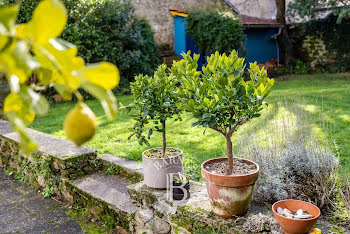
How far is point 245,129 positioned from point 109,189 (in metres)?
1.61

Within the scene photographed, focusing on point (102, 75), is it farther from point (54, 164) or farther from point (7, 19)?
point (54, 164)

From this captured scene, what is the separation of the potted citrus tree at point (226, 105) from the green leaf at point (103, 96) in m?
2.12

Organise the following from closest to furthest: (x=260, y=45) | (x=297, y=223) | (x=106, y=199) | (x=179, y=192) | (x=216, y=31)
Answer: (x=297, y=223)
(x=179, y=192)
(x=106, y=199)
(x=216, y=31)
(x=260, y=45)

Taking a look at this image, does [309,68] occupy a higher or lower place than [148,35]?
lower

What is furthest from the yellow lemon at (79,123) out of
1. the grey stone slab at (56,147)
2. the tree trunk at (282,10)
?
the tree trunk at (282,10)

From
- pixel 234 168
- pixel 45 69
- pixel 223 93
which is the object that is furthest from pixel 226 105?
pixel 45 69

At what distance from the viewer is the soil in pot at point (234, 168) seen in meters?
2.69

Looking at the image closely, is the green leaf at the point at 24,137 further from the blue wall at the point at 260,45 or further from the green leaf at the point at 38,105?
the blue wall at the point at 260,45

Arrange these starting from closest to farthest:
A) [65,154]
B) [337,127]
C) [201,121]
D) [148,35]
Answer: [201,121], [65,154], [337,127], [148,35]

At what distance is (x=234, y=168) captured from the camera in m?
2.80

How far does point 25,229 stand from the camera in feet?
12.1

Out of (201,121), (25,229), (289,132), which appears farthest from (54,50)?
(25,229)

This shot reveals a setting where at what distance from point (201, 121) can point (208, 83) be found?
0.30 metres

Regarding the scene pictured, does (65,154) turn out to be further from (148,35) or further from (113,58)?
(148,35)
